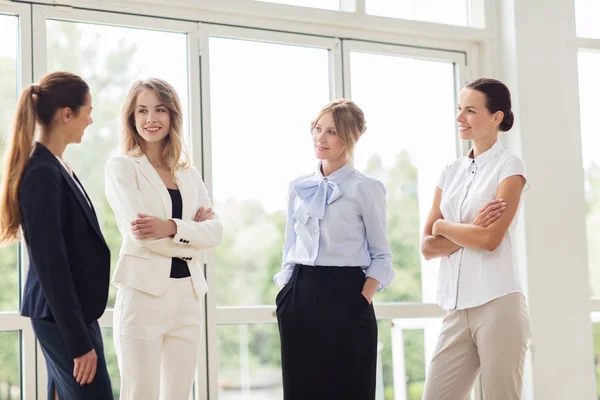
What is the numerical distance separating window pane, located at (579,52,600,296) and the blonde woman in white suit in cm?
275

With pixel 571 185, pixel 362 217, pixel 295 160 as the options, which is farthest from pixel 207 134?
pixel 571 185

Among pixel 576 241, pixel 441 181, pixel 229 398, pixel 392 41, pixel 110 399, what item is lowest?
pixel 229 398

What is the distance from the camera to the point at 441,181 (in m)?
3.08

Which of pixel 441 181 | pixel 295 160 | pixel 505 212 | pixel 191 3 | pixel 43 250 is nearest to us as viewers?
pixel 43 250

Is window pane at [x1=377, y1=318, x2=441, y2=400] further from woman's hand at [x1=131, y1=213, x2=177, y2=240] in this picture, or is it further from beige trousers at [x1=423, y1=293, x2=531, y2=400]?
woman's hand at [x1=131, y1=213, x2=177, y2=240]

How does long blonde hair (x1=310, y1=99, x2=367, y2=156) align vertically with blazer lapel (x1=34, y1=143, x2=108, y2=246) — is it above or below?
above

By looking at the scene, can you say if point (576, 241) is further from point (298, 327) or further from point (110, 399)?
point (110, 399)

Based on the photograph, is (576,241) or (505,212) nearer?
(505,212)

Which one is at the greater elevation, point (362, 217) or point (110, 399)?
point (362, 217)

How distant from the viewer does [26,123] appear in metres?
2.18

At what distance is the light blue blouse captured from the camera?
9.27 ft

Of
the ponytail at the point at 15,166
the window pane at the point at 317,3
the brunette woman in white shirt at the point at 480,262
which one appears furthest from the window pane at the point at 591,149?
the ponytail at the point at 15,166

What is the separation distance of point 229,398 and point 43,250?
1916 mm

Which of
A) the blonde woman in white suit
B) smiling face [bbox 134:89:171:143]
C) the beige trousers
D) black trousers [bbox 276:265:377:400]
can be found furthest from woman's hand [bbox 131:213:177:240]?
the beige trousers
